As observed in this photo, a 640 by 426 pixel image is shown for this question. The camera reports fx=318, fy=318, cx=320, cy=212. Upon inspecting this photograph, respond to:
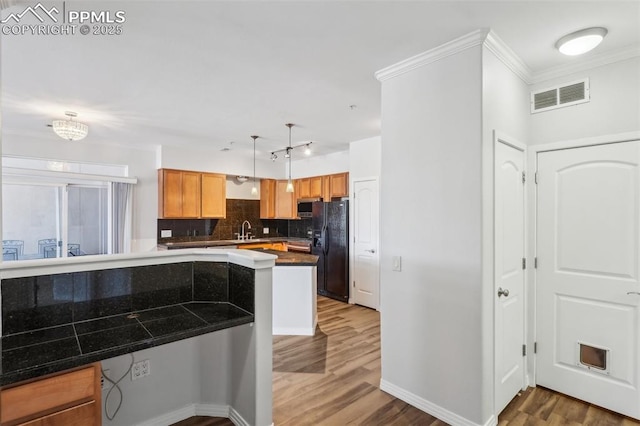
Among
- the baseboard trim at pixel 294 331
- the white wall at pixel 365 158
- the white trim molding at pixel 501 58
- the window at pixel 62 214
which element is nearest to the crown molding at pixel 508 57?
the white trim molding at pixel 501 58

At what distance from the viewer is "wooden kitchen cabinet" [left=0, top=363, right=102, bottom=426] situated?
1.31 metres

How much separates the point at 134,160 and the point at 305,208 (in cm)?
315

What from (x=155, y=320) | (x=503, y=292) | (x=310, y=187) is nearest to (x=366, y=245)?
(x=310, y=187)

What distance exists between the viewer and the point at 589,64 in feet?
7.91

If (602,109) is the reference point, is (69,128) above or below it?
above

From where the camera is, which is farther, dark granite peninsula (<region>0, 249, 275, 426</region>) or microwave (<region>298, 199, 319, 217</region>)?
microwave (<region>298, 199, 319, 217</region>)

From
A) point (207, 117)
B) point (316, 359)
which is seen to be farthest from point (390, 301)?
point (207, 117)

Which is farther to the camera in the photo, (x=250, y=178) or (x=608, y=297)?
(x=250, y=178)

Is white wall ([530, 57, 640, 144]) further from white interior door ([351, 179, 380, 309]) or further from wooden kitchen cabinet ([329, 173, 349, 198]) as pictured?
wooden kitchen cabinet ([329, 173, 349, 198])

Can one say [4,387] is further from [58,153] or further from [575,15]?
[58,153]

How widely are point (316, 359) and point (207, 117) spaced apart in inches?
121

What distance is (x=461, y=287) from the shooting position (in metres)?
2.19

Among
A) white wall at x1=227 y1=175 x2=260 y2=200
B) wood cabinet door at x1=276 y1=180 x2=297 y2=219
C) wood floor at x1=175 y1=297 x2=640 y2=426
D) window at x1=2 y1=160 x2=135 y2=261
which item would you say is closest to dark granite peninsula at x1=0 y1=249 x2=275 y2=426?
wood floor at x1=175 y1=297 x2=640 y2=426

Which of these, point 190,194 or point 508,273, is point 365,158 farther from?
point 190,194
